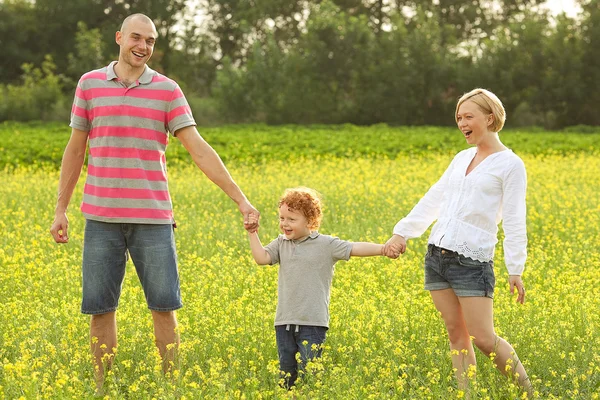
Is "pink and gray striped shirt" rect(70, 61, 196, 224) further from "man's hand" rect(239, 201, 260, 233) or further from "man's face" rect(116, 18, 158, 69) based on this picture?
"man's hand" rect(239, 201, 260, 233)

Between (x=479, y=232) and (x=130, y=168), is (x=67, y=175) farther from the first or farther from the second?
(x=479, y=232)

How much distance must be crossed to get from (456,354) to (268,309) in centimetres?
198

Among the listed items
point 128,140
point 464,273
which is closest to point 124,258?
point 128,140

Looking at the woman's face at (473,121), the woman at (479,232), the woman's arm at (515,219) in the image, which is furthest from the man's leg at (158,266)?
the woman's arm at (515,219)

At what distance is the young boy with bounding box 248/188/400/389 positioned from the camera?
4734 millimetres

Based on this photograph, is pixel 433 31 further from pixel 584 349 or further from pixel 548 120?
pixel 584 349

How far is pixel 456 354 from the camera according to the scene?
4621 millimetres

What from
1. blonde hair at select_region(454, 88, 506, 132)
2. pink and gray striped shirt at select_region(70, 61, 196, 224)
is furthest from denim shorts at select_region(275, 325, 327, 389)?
blonde hair at select_region(454, 88, 506, 132)

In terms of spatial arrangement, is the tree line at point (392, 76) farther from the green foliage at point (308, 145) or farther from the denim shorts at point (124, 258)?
the denim shorts at point (124, 258)

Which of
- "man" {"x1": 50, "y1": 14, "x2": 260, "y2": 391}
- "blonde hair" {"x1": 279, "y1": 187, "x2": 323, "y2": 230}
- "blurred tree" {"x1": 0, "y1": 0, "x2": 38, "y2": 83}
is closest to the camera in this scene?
"man" {"x1": 50, "y1": 14, "x2": 260, "y2": 391}

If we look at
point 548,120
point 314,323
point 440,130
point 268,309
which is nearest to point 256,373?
point 314,323

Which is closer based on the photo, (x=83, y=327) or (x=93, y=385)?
(x=93, y=385)

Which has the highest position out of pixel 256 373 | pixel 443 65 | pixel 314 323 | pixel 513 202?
pixel 443 65

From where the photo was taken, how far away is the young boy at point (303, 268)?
473 centimetres
